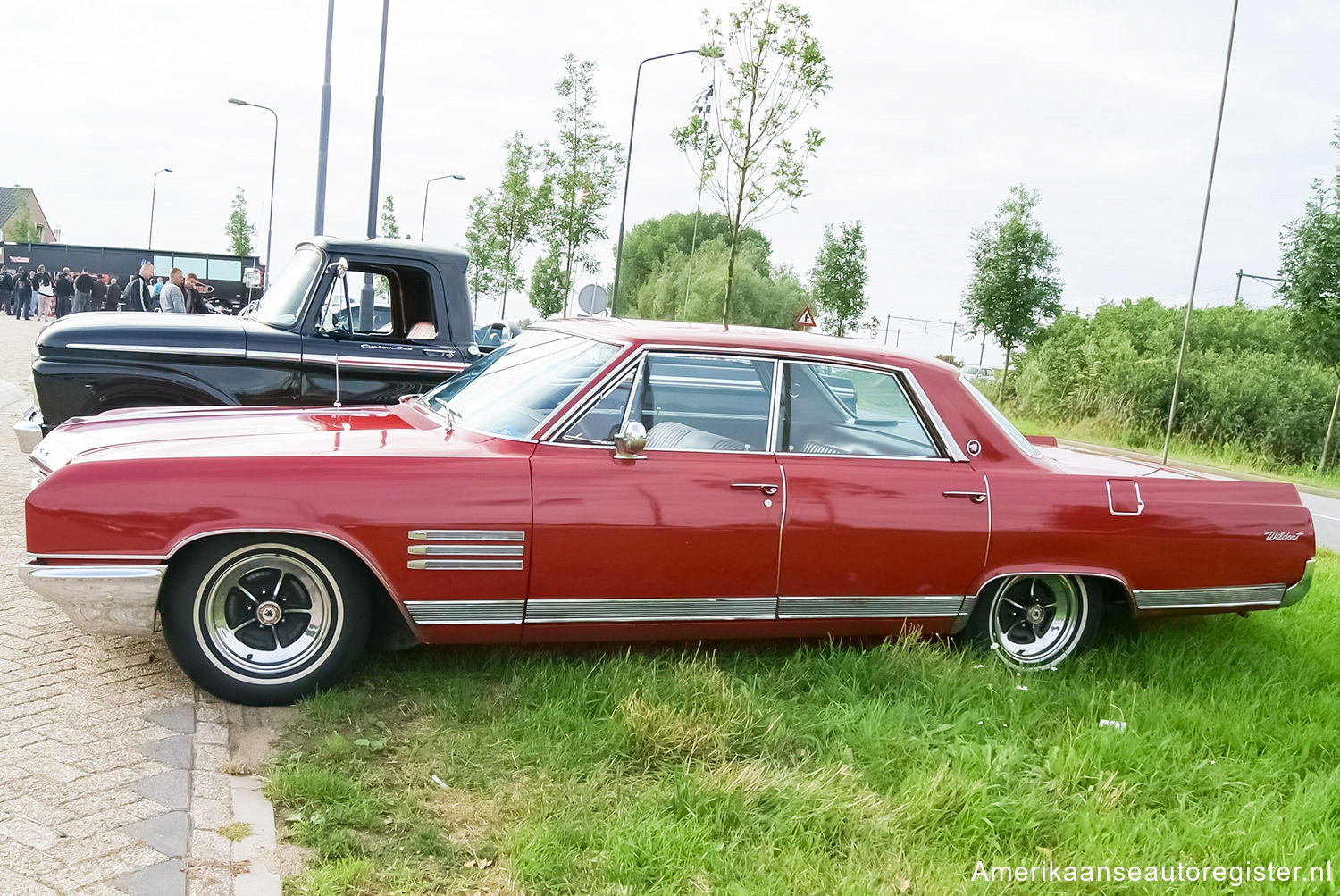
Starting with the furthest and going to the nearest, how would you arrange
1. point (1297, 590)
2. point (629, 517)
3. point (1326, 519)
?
point (1326, 519)
point (1297, 590)
point (629, 517)

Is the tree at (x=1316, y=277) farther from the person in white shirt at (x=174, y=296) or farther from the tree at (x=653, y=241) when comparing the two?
the tree at (x=653, y=241)

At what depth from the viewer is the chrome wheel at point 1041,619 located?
5.10 m

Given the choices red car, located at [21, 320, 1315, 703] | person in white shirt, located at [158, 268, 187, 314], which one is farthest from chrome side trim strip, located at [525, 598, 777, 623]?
person in white shirt, located at [158, 268, 187, 314]

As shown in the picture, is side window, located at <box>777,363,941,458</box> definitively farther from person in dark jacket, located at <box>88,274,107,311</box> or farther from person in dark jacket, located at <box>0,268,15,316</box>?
person in dark jacket, located at <box>0,268,15,316</box>

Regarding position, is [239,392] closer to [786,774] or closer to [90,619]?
[90,619]

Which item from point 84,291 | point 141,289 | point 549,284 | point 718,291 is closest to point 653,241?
point 718,291

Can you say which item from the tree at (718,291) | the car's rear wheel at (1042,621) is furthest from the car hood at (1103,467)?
the tree at (718,291)

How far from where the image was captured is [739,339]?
16.1ft

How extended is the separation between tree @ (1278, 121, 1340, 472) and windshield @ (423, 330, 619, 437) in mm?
21344

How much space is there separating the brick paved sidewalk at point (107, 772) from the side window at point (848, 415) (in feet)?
8.38

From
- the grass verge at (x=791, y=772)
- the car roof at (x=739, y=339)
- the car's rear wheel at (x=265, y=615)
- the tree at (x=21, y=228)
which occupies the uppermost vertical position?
the tree at (x=21, y=228)

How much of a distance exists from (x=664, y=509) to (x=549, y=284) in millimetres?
40283

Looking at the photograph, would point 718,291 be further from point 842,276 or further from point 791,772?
point 791,772

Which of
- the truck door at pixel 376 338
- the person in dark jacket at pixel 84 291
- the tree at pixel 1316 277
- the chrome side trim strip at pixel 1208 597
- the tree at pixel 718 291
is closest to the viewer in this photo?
the chrome side trim strip at pixel 1208 597
